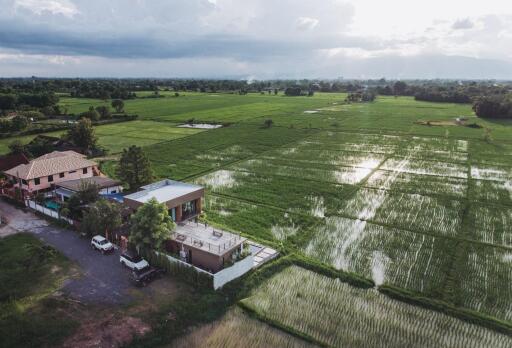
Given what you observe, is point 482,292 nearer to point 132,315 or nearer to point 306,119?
point 132,315

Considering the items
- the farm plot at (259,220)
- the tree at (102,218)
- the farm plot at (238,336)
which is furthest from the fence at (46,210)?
the farm plot at (238,336)

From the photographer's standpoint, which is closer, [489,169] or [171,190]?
[171,190]

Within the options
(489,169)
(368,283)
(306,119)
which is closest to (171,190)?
(368,283)

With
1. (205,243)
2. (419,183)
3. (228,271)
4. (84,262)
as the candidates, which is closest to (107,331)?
(228,271)

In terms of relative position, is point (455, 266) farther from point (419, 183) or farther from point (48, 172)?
point (48, 172)

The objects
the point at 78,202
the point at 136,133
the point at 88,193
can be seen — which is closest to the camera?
the point at 78,202
